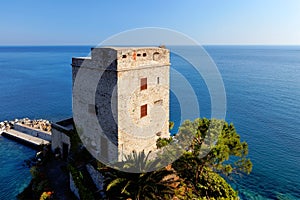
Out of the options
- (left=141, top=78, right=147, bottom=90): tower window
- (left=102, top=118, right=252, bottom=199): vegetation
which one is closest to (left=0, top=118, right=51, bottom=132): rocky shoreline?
(left=141, top=78, right=147, bottom=90): tower window

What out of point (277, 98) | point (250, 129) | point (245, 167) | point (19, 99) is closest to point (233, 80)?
point (277, 98)

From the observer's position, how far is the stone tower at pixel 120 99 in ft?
56.4

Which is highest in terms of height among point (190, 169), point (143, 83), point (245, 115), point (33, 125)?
point (143, 83)

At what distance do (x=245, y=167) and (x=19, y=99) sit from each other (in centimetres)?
5852

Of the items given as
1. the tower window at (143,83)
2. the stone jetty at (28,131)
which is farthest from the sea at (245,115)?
the tower window at (143,83)

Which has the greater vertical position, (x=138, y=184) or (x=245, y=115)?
(x=138, y=184)

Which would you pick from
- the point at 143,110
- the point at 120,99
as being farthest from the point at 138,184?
the point at 143,110

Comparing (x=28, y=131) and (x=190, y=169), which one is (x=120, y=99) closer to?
(x=190, y=169)

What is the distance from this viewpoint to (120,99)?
1722 centimetres

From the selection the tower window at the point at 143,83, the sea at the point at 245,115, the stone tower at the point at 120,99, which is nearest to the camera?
the stone tower at the point at 120,99

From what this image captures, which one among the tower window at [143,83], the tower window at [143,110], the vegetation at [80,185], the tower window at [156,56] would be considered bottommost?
the vegetation at [80,185]

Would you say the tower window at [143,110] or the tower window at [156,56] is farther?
the tower window at [156,56]

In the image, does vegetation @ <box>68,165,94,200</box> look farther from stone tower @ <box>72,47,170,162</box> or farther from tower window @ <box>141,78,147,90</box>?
tower window @ <box>141,78,147,90</box>

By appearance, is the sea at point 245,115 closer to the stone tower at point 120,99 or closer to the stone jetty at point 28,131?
the stone jetty at point 28,131
